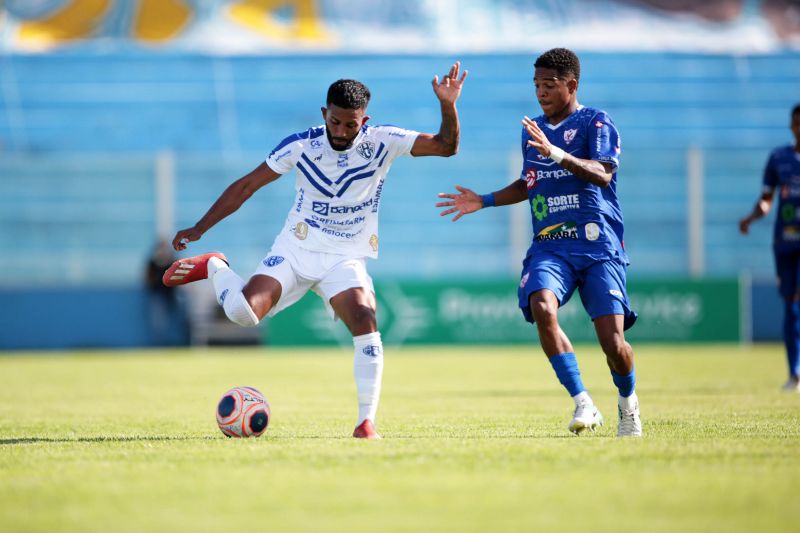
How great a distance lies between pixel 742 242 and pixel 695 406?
1401 centimetres

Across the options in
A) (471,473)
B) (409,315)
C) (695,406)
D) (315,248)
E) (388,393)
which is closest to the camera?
(471,473)

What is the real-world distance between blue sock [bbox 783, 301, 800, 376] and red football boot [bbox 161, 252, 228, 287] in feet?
21.3

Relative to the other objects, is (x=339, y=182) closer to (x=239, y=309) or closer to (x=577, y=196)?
(x=239, y=309)

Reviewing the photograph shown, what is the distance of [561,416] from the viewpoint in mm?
8797

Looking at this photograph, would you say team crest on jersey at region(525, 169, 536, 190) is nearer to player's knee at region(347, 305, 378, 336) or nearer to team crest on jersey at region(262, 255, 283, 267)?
player's knee at region(347, 305, 378, 336)

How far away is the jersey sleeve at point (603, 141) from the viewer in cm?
718

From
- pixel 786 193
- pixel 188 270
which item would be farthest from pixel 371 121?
pixel 188 270

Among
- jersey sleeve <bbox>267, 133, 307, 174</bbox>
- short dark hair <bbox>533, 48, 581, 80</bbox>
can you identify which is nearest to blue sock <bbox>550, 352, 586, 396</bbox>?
short dark hair <bbox>533, 48, 581, 80</bbox>

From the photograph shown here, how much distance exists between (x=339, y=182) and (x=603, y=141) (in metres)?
1.67

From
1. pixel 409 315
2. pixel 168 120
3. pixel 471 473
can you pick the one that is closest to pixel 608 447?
pixel 471 473

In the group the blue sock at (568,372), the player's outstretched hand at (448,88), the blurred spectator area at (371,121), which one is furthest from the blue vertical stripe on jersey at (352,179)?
the blurred spectator area at (371,121)

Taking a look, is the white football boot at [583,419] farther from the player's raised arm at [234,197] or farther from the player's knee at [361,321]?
the player's raised arm at [234,197]

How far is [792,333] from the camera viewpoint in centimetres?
1192

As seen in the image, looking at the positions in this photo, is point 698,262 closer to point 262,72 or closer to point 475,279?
point 475,279
